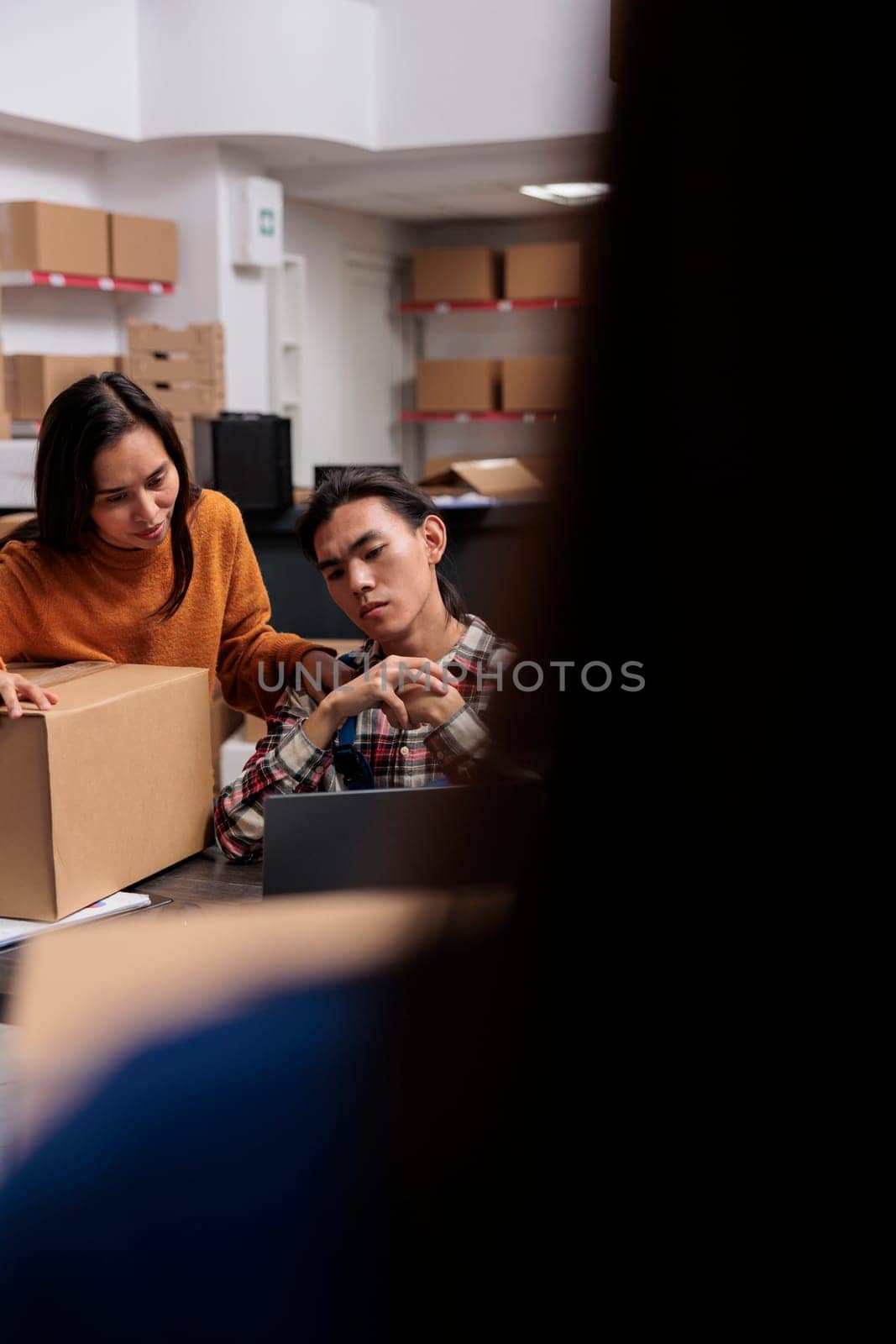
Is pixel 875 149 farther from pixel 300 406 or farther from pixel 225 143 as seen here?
pixel 300 406

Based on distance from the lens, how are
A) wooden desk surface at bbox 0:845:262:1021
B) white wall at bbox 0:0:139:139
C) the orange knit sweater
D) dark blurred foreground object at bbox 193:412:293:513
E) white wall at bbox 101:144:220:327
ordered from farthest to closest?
1. white wall at bbox 101:144:220:327
2. white wall at bbox 0:0:139:139
3. dark blurred foreground object at bbox 193:412:293:513
4. the orange knit sweater
5. wooden desk surface at bbox 0:845:262:1021

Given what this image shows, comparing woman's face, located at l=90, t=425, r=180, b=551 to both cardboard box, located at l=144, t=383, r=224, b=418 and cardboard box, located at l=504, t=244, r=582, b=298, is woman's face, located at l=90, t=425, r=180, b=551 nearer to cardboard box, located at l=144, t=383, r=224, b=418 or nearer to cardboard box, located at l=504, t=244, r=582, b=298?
cardboard box, located at l=504, t=244, r=582, b=298

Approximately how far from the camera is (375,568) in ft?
5.88

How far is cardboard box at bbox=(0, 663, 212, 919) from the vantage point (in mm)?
1361

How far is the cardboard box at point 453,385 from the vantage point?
25.1 feet

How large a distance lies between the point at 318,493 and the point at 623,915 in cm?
166

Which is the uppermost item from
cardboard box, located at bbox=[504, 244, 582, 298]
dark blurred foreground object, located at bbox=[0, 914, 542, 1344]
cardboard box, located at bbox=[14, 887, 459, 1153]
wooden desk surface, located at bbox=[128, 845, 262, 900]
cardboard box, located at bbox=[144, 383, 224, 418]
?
cardboard box, located at bbox=[144, 383, 224, 418]

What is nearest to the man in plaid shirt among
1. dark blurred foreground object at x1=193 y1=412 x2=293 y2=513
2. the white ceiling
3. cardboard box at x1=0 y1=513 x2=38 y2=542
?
cardboard box at x1=0 y1=513 x2=38 y2=542

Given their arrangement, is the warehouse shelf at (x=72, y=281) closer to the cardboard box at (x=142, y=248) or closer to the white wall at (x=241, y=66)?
the cardboard box at (x=142, y=248)

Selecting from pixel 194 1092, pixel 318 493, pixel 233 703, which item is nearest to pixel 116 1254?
pixel 194 1092

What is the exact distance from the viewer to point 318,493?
1.84 meters

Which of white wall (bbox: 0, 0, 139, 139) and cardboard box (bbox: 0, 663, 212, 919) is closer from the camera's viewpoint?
cardboard box (bbox: 0, 663, 212, 919)

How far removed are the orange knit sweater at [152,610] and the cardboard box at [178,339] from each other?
13.3 feet

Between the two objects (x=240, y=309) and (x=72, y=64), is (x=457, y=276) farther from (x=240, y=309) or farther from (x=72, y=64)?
(x=72, y=64)
